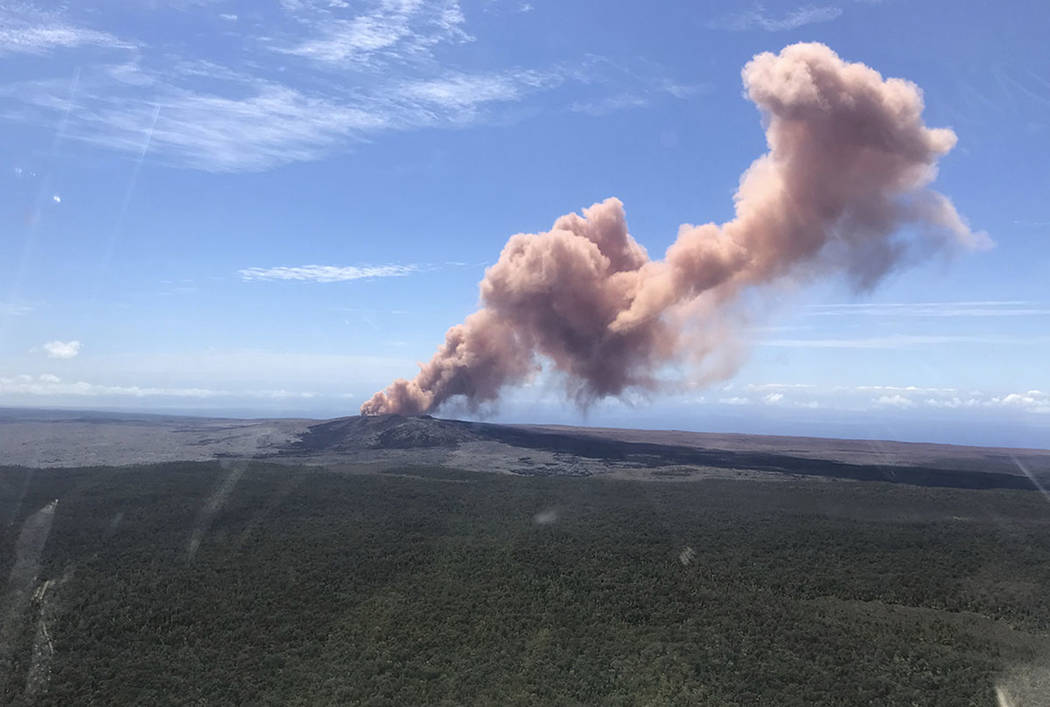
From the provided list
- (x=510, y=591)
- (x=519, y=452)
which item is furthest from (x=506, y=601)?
(x=519, y=452)

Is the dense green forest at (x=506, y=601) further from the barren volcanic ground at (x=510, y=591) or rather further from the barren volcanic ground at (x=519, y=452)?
the barren volcanic ground at (x=519, y=452)

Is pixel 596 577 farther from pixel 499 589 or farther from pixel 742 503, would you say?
pixel 742 503

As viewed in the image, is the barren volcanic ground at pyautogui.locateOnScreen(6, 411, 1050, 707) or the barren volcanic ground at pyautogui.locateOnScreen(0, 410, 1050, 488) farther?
the barren volcanic ground at pyautogui.locateOnScreen(0, 410, 1050, 488)

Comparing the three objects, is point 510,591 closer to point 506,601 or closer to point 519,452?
point 506,601

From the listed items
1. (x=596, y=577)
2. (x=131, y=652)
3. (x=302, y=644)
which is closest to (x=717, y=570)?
(x=596, y=577)

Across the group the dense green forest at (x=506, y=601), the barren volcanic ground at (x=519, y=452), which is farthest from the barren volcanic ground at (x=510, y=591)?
the barren volcanic ground at (x=519, y=452)

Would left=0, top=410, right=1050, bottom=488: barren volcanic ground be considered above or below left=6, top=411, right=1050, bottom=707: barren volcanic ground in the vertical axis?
above

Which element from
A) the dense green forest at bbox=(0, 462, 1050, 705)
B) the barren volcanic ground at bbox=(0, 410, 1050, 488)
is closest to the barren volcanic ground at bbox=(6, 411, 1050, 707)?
the dense green forest at bbox=(0, 462, 1050, 705)

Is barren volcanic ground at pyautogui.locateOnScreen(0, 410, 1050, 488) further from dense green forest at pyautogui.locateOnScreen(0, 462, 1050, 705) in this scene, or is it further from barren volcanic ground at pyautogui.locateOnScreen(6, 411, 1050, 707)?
dense green forest at pyautogui.locateOnScreen(0, 462, 1050, 705)
